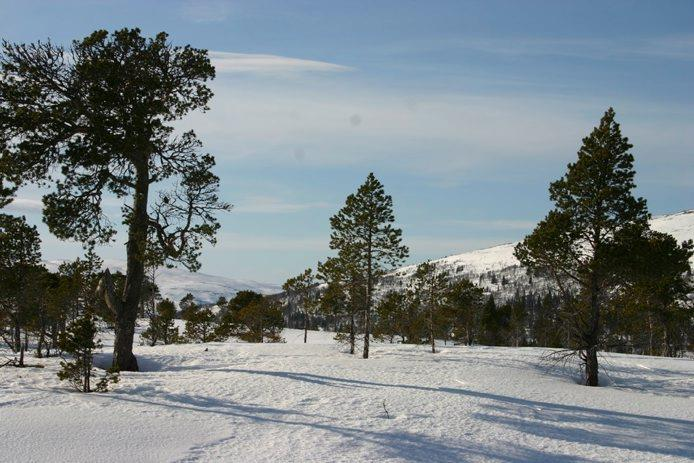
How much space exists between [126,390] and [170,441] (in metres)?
4.90

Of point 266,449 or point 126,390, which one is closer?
point 266,449

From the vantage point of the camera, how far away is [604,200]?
2072cm

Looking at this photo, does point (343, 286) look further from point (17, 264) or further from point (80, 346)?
point (80, 346)

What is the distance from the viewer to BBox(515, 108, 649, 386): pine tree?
67.2 ft

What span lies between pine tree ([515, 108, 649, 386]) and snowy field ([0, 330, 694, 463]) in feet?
14.7

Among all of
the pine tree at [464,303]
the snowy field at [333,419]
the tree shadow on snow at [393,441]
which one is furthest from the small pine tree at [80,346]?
the pine tree at [464,303]

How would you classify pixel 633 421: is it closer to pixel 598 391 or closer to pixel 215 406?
pixel 598 391

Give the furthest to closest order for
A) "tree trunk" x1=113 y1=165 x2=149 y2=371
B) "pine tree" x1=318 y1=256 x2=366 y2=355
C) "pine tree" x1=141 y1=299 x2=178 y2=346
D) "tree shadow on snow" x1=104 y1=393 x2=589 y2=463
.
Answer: "pine tree" x1=141 y1=299 x2=178 y2=346, "pine tree" x1=318 y1=256 x2=366 y2=355, "tree trunk" x1=113 y1=165 x2=149 y2=371, "tree shadow on snow" x1=104 y1=393 x2=589 y2=463

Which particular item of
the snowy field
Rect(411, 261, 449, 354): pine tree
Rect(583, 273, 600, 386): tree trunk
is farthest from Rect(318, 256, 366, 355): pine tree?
Rect(583, 273, 600, 386): tree trunk

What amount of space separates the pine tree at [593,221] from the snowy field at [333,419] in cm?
447

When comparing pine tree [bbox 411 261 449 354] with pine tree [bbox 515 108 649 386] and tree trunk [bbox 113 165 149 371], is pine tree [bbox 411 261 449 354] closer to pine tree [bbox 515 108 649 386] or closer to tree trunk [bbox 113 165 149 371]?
pine tree [bbox 515 108 649 386]

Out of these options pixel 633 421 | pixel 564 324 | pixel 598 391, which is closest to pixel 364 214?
pixel 564 324

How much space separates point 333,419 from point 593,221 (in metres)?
14.2

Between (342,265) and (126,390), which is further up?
(342,265)
